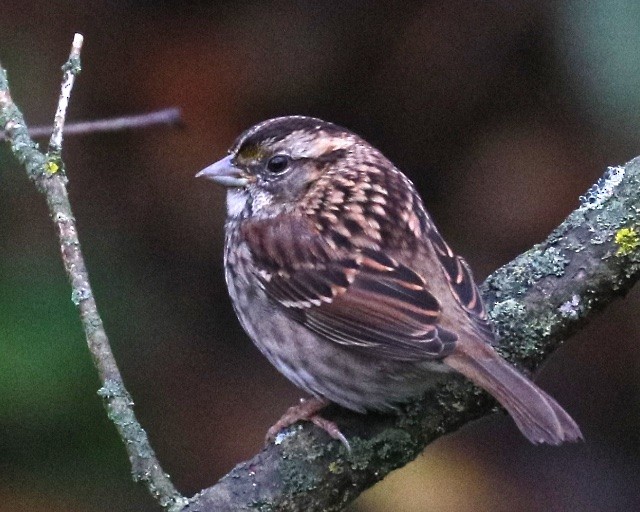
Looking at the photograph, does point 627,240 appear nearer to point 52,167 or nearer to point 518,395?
point 518,395

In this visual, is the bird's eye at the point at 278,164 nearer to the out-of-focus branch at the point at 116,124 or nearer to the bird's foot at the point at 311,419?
the out-of-focus branch at the point at 116,124

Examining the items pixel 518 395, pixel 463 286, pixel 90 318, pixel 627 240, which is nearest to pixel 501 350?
pixel 463 286

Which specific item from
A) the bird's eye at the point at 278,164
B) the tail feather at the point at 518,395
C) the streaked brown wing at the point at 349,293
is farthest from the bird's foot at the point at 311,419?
the bird's eye at the point at 278,164

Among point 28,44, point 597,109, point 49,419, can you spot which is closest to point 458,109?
point 597,109

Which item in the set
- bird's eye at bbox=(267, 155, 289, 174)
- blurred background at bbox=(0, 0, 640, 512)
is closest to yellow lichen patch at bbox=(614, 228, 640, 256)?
bird's eye at bbox=(267, 155, 289, 174)

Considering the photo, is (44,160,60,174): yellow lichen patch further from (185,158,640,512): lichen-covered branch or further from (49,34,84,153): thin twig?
(185,158,640,512): lichen-covered branch

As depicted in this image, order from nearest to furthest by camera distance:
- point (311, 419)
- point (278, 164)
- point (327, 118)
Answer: point (311, 419), point (278, 164), point (327, 118)
